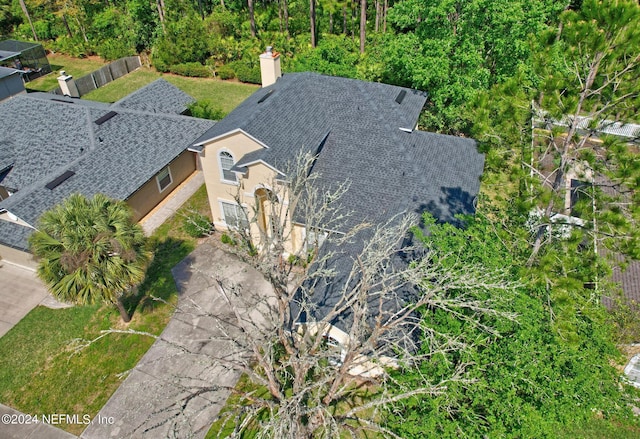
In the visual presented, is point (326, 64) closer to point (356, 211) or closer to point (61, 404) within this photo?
point (356, 211)

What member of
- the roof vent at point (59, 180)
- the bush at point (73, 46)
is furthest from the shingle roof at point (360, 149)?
the bush at point (73, 46)

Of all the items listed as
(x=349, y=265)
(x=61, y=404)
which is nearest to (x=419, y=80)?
(x=349, y=265)

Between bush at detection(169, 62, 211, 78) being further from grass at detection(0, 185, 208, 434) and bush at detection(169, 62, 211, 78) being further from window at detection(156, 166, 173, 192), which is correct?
grass at detection(0, 185, 208, 434)

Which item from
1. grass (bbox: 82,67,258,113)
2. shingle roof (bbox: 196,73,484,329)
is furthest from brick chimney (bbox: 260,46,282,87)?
grass (bbox: 82,67,258,113)

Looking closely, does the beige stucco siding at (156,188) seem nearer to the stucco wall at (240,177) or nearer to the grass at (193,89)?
the stucco wall at (240,177)

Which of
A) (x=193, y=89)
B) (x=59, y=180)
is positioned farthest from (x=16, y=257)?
(x=193, y=89)

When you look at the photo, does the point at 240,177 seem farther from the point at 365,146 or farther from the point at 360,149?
the point at 365,146
